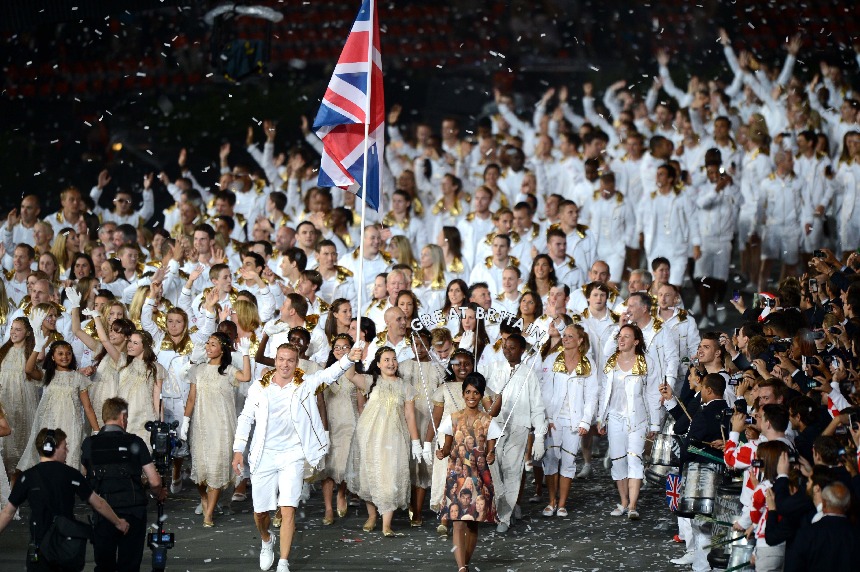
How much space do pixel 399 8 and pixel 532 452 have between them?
52.3ft

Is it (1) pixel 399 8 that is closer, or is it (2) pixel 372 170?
(2) pixel 372 170

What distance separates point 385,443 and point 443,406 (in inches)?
25.4

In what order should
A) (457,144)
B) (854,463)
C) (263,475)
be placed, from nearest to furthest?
(854,463)
(263,475)
(457,144)

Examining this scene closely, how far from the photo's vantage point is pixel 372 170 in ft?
42.3

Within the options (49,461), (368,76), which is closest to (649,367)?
(368,76)

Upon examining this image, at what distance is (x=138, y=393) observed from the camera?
13.5 m

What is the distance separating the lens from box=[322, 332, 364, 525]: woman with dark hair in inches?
512

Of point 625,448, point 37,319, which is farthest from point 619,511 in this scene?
point 37,319

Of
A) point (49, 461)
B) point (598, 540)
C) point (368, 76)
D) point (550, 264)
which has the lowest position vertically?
point (598, 540)

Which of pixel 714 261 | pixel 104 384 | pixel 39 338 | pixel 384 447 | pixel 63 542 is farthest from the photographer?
pixel 714 261

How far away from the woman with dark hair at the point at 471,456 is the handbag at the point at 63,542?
2732mm

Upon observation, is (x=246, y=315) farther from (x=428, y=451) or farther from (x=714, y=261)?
(x=714, y=261)

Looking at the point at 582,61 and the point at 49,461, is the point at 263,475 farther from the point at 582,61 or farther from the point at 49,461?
the point at 582,61

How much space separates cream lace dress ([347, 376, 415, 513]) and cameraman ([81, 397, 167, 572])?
2.72 meters
